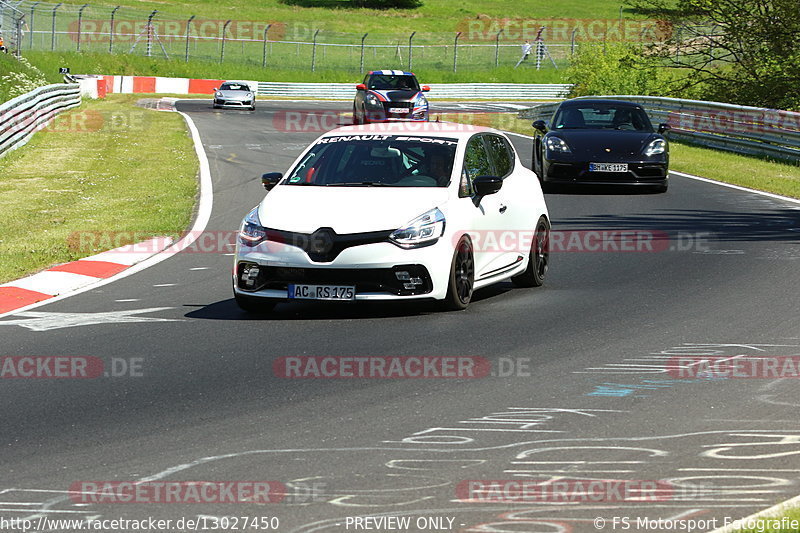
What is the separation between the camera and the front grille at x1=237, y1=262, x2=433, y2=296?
9.70 m

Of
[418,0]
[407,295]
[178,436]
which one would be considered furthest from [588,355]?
[418,0]

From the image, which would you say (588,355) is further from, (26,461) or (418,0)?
(418,0)

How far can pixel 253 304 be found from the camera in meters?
10.1

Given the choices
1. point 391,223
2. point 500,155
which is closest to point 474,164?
point 500,155

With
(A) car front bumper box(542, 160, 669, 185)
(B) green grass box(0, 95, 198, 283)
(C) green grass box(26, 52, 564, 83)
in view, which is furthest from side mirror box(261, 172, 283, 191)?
(C) green grass box(26, 52, 564, 83)

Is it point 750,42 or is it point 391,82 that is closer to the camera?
point 750,42

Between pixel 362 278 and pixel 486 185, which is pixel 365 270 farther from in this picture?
pixel 486 185

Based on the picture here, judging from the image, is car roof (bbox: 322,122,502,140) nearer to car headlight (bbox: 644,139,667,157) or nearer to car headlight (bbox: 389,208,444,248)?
car headlight (bbox: 389,208,444,248)

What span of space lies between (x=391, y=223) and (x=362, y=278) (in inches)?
19.5

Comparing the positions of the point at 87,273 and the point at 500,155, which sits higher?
the point at 500,155

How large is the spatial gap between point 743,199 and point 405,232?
443 inches
